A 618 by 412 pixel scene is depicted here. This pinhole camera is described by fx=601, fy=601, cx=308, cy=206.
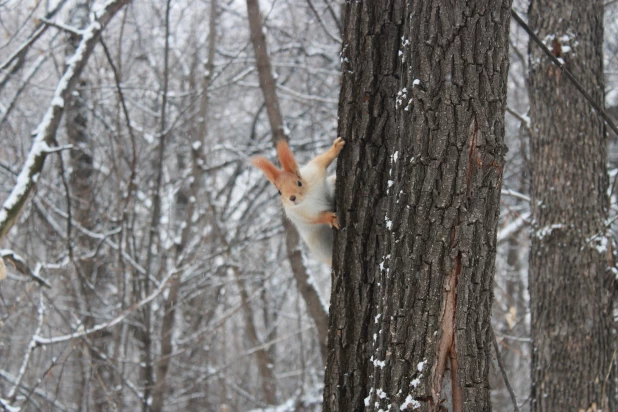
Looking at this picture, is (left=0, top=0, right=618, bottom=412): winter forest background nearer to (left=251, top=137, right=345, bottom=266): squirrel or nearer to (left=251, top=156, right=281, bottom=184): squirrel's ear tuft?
(left=251, top=137, right=345, bottom=266): squirrel

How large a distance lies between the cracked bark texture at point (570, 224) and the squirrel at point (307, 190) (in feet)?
5.27

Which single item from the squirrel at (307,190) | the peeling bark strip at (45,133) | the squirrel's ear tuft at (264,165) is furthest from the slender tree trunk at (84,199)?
the squirrel's ear tuft at (264,165)

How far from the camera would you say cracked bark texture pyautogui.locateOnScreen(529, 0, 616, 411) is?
11.7 feet

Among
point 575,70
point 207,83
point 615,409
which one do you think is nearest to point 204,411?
point 207,83

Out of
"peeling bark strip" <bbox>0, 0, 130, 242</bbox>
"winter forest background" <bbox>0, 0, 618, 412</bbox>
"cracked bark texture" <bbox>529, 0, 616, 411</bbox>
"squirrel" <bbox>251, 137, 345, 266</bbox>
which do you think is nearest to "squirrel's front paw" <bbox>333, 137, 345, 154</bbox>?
"squirrel" <bbox>251, 137, 345, 266</bbox>

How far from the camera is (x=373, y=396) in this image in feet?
6.27

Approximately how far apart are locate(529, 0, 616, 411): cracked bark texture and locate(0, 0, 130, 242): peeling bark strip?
266 centimetres

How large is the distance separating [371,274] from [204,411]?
934 centimetres

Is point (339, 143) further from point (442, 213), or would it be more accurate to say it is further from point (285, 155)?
point (442, 213)

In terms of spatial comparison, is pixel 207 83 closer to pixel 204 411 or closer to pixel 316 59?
pixel 316 59

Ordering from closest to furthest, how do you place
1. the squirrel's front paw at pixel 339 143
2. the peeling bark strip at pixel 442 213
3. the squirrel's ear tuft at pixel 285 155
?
the peeling bark strip at pixel 442 213
the squirrel's front paw at pixel 339 143
the squirrel's ear tuft at pixel 285 155

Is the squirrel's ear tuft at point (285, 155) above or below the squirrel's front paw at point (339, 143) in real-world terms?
above

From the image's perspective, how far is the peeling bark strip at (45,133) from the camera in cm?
260

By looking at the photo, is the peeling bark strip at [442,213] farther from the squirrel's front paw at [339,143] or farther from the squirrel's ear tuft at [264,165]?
the squirrel's ear tuft at [264,165]
